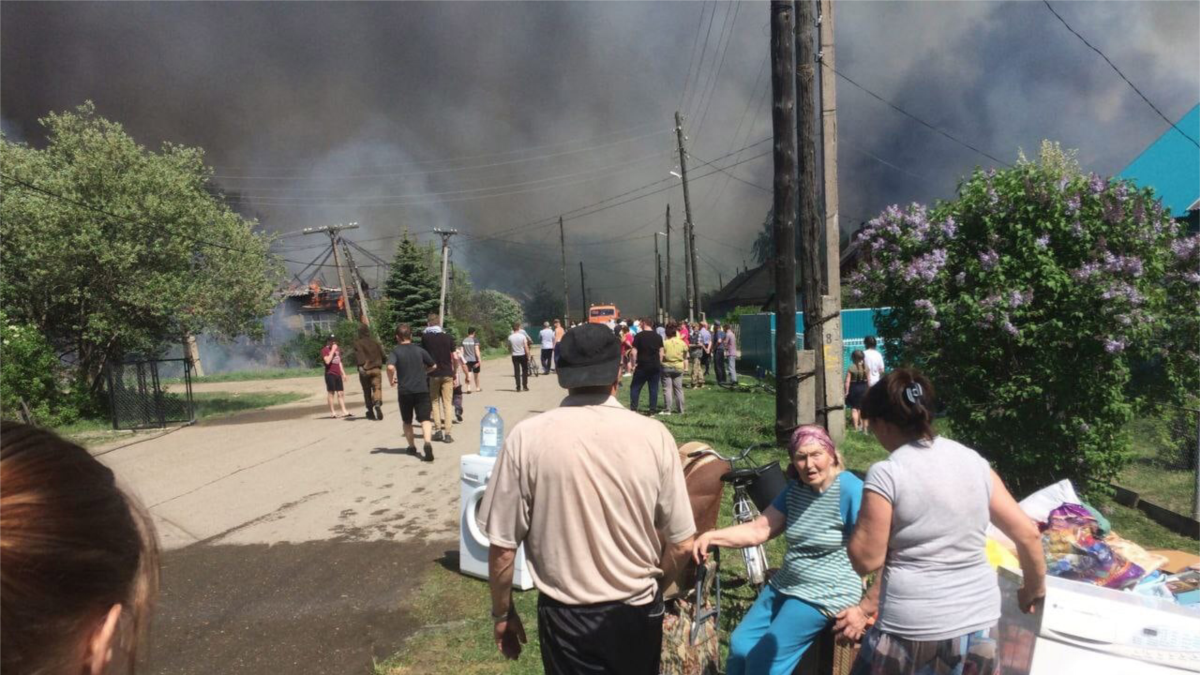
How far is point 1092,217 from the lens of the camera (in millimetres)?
5469

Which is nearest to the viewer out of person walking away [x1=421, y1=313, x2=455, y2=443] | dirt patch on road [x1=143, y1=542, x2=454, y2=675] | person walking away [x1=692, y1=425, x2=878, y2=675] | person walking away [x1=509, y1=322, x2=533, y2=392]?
person walking away [x1=692, y1=425, x2=878, y2=675]

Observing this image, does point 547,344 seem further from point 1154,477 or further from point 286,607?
point 286,607

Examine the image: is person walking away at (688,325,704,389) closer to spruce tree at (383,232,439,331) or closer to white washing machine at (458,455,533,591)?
white washing machine at (458,455,533,591)

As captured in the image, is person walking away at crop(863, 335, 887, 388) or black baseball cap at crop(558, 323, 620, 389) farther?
person walking away at crop(863, 335, 887, 388)

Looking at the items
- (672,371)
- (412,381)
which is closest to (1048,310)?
(412,381)

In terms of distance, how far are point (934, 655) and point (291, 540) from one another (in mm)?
5336

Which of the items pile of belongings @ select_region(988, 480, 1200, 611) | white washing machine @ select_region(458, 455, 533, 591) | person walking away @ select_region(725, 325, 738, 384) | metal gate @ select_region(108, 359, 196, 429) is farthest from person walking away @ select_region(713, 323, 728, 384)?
pile of belongings @ select_region(988, 480, 1200, 611)

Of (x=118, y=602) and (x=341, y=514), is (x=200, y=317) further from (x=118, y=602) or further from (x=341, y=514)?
(x=118, y=602)

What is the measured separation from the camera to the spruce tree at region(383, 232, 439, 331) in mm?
44156

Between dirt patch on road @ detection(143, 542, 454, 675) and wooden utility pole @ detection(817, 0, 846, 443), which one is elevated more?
wooden utility pole @ detection(817, 0, 846, 443)

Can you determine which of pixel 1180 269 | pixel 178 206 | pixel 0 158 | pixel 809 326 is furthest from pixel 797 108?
pixel 0 158

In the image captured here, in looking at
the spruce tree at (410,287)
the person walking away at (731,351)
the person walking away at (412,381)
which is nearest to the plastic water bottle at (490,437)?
the person walking away at (412,381)

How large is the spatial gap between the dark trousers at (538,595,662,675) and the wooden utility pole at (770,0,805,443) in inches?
178

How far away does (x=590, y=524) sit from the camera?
2.39 metres
